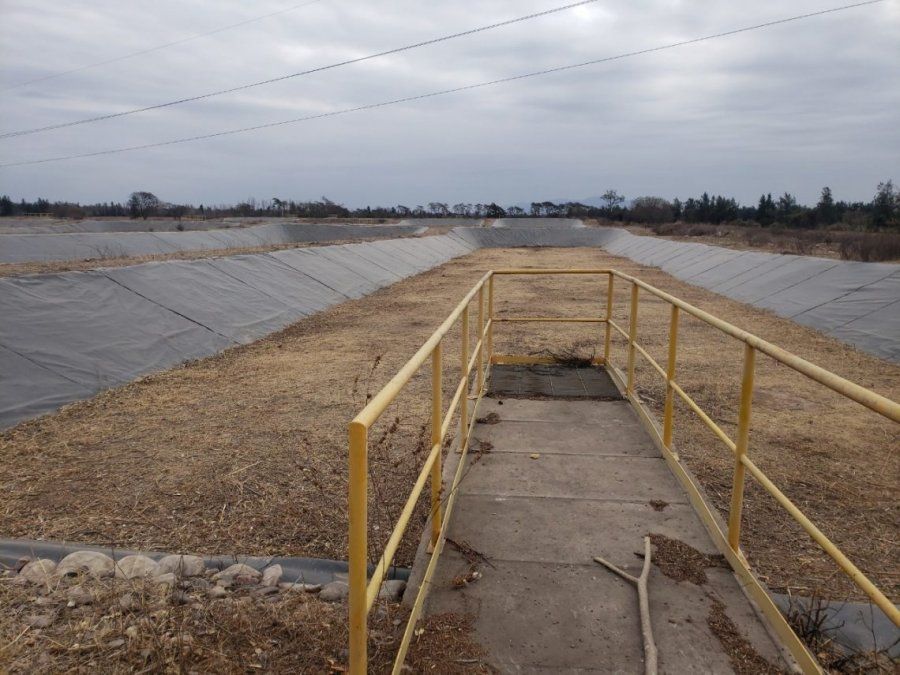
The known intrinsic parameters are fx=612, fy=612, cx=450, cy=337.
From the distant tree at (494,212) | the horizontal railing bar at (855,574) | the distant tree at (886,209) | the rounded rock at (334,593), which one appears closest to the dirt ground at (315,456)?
the rounded rock at (334,593)

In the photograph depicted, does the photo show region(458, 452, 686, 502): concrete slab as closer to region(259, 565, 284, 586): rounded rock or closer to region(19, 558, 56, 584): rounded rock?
region(259, 565, 284, 586): rounded rock

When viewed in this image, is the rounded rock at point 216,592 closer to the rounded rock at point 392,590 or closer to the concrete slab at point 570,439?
the rounded rock at point 392,590

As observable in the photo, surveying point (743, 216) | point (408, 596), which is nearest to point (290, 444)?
point (408, 596)

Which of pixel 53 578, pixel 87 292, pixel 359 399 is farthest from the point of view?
pixel 87 292

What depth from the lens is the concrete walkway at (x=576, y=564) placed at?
271 cm

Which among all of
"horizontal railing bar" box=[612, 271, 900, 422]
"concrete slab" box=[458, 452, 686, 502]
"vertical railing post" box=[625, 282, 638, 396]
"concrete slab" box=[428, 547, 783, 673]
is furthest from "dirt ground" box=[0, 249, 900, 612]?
"horizontal railing bar" box=[612, 271, 900, 422]

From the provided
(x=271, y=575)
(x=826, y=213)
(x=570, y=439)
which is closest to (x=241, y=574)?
(x=271, y=575)

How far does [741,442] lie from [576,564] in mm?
1103

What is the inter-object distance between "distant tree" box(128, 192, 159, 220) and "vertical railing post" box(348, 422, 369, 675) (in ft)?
215

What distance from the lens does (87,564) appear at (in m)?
3.69

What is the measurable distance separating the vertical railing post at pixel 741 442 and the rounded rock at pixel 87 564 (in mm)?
3591

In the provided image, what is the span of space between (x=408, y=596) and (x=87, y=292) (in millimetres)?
9029

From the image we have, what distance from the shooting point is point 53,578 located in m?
3.51

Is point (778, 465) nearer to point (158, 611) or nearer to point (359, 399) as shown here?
point (359, 399)
